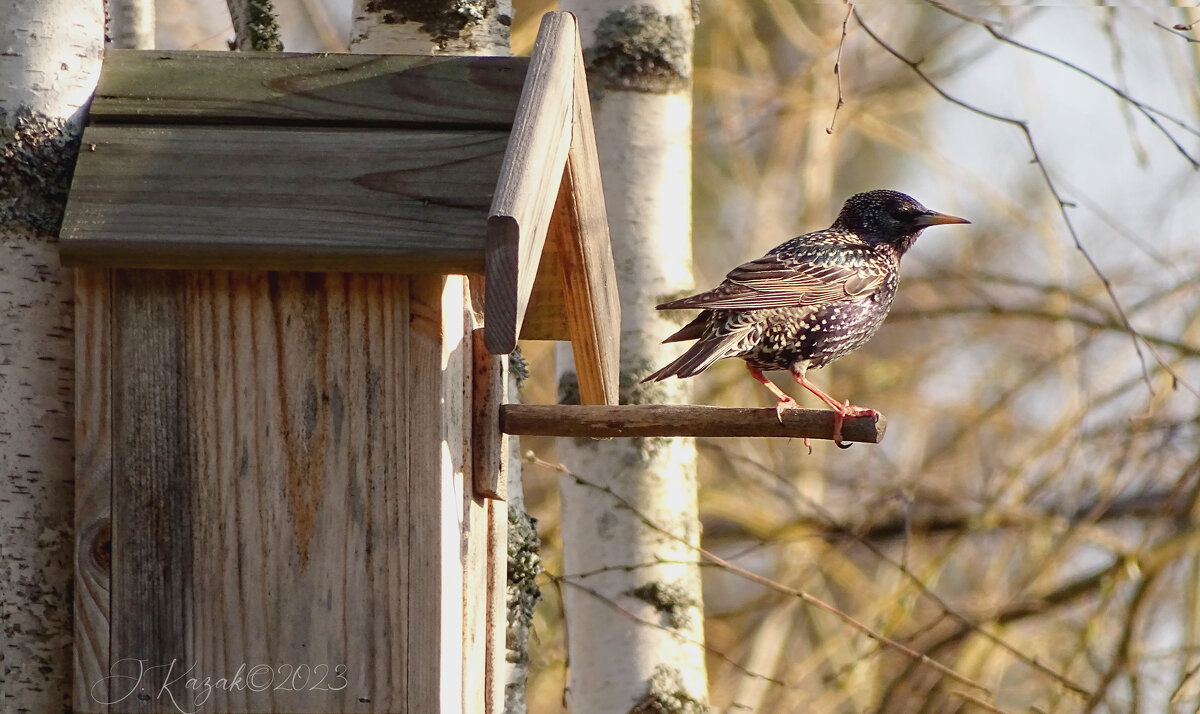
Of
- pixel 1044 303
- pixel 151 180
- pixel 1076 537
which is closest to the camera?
pixel 151 180

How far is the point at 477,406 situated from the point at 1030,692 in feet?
14.6

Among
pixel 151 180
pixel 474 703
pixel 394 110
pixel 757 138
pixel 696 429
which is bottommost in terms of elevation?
pixel 474 703

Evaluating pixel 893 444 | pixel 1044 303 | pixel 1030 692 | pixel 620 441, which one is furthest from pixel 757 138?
pixel 620 441

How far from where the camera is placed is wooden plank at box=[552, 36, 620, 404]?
7.23 ft

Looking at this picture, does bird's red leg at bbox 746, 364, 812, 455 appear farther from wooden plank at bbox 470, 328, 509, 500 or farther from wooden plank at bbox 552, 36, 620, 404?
wooden plank at bbox 470, 328, 509, 500

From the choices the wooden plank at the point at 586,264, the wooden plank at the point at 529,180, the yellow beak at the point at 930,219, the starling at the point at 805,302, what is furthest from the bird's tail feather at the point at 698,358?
the yellow beak at the point at 930,219

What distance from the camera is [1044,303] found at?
19.2 feet

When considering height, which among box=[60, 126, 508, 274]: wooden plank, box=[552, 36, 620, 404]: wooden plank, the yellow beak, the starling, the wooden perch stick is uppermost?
the yellow beak

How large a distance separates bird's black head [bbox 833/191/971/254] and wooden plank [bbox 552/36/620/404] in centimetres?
163

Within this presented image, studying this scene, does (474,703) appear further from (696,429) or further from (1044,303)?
(1044,303)

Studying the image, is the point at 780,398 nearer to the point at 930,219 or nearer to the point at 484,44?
the point at 930,219

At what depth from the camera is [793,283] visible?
3.47 meters

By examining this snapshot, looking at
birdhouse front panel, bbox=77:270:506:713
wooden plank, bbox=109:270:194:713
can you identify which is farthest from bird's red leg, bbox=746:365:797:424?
wooden plank, bbox=109:270:194:713

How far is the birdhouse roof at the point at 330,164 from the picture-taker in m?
1.74
